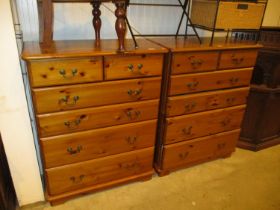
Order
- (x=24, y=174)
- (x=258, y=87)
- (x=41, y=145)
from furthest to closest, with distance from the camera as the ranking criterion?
(x=258, y=87), (x=24, y=174), (x=41, y=145)

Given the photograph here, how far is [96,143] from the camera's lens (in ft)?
5.18

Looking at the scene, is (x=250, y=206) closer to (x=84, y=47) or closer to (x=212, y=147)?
(x=212, y=147)

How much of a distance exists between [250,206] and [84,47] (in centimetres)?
159

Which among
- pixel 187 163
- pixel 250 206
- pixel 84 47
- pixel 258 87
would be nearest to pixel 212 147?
pixel 187 163

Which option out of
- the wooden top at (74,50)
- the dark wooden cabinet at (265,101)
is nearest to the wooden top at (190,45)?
the wooden top at (74,50)

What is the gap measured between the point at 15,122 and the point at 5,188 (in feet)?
1.54

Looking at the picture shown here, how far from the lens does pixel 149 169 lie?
1891mm

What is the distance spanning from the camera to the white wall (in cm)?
126

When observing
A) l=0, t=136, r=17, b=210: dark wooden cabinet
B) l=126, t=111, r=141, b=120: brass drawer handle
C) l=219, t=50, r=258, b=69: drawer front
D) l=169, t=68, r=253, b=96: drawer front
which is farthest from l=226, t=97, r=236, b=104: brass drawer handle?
l=0, t=136, r=17, b=210: dark wooden cabinet

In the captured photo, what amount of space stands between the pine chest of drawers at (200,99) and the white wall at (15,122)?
91cm

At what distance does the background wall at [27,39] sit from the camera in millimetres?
1301

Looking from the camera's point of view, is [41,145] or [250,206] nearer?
[41,145]

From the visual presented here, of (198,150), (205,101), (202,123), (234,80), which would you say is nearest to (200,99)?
(205,101)

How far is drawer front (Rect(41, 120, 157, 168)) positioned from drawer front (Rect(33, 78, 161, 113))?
0.63 ft
